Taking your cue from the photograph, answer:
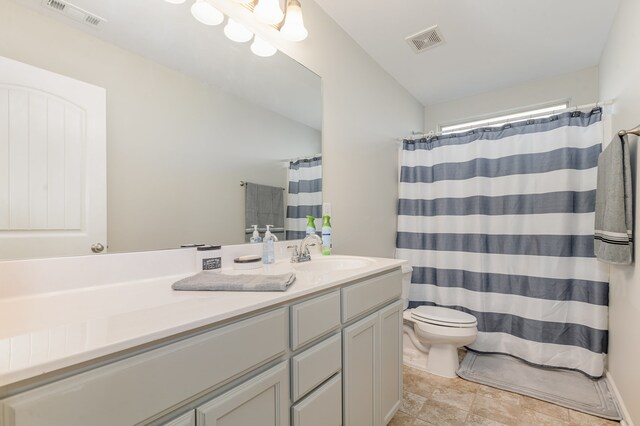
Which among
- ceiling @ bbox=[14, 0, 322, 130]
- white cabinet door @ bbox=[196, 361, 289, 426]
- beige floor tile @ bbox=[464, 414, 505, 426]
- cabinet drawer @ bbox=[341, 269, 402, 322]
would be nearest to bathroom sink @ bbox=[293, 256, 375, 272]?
cabinet drawer @ bbox=[341, 269, 402, 322]

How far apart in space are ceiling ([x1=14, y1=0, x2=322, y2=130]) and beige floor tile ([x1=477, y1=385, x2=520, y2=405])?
1942mm

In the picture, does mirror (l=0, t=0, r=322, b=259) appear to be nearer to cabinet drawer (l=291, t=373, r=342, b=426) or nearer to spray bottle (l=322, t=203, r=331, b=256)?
spray bottle (l=322, t=203, r=331, b=256)

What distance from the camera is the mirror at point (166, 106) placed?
878mm

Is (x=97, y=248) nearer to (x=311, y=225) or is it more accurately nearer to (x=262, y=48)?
(x=311, y=225)

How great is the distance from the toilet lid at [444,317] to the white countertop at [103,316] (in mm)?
1157

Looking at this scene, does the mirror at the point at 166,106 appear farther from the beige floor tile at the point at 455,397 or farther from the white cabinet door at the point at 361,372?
the beige floor tile at the point at 455,397

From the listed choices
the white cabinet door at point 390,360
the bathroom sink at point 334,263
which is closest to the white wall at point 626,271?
A: the white cabinet door at point 390,360

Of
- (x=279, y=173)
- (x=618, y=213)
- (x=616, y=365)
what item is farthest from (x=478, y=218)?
(x=279, y=173)

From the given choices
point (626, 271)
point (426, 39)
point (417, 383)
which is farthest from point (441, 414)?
point (426, 39)

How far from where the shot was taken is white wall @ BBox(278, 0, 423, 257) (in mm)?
1803

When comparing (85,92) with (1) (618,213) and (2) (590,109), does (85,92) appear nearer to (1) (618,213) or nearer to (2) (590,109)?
(1) (618,213)

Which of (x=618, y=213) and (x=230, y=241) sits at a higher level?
(x=618, y=213)

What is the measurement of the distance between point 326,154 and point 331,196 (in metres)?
0.26

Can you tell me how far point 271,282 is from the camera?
2.93ft
